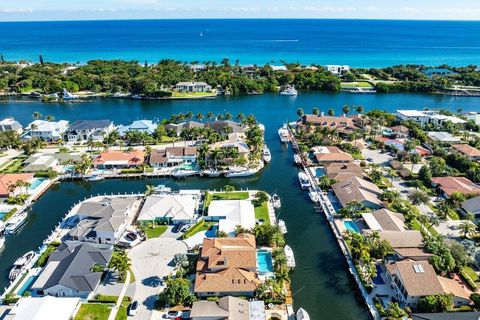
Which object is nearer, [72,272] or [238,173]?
[72,272]

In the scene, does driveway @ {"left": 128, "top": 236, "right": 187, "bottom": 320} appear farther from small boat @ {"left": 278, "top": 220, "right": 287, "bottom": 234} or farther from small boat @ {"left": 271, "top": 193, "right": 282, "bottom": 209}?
small boat @ {"left": 271, "top": 193, "right": 282, "bottom": 209}

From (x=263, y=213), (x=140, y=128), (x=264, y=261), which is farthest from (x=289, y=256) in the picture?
(x=140, y=128)

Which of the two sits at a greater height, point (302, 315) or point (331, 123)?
point (331, 123)

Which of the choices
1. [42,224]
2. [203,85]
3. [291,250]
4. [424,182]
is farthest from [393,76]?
[42,224]

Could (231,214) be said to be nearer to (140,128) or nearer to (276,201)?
(276,201)

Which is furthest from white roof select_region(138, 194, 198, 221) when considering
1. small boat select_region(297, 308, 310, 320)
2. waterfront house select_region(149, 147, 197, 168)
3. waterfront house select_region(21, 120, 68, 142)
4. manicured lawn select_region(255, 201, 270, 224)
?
waterfront house select_region(21, 120, 68, 142)

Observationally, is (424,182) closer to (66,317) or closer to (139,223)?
(139,223)

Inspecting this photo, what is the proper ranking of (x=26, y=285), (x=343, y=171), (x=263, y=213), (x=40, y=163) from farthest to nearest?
1. (x=40, y=163)
2. (x=343, y=171)
3. (x=263, y=213)
4. (x=26, y=285)
